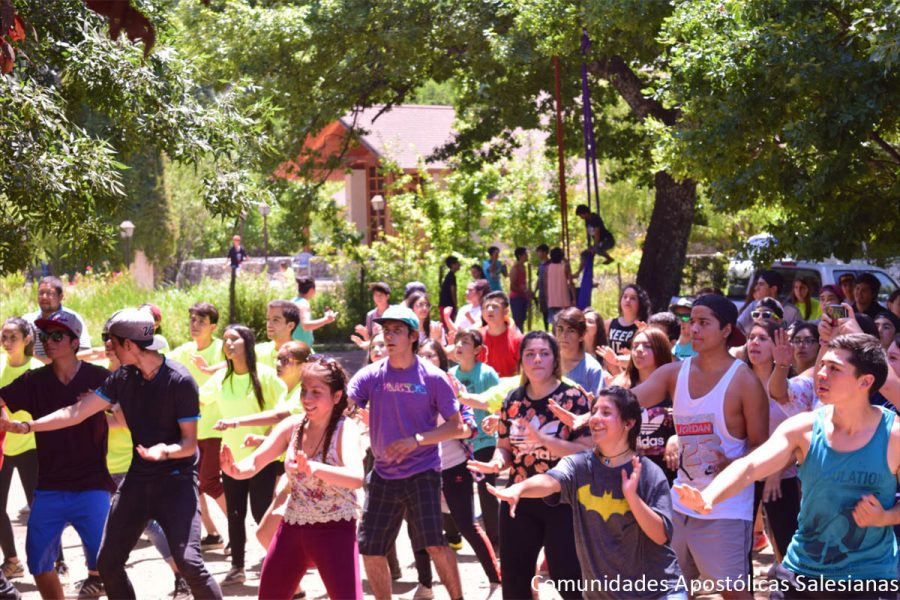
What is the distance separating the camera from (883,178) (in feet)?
34.3

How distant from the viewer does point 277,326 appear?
925cm

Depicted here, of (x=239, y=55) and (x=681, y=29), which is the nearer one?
(x=681, y=29)

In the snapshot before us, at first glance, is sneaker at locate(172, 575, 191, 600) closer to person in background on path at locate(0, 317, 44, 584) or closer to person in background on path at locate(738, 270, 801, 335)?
person in background on path at locate(0, 317, 44, 584)

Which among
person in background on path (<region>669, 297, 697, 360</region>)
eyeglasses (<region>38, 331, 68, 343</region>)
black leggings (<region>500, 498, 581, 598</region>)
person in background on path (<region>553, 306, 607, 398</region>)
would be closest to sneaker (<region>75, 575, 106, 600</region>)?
eyeglasses (<region>38, 331, 68, 343</region>)

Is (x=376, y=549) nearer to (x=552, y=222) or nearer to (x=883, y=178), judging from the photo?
(x=883, y=178)

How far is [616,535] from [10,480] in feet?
18.0

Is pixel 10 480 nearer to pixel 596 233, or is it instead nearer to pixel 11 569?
pixel 11 569

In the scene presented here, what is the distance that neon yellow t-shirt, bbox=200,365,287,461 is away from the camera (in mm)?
8312

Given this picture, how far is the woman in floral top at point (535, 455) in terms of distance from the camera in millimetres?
6031

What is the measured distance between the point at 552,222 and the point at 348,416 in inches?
980

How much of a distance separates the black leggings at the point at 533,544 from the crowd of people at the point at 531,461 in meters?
0.01

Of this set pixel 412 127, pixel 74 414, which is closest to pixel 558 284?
pixel 74 414

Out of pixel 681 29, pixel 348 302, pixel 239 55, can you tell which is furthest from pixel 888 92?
pixel 348 302

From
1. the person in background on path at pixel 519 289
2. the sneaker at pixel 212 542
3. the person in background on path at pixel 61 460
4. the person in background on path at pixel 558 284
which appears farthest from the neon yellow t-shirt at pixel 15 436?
the person in background on path at pixel 519 289
